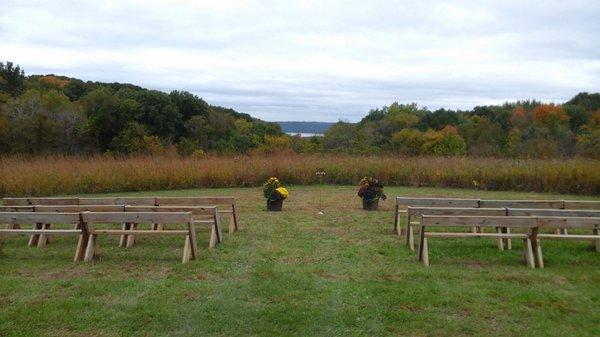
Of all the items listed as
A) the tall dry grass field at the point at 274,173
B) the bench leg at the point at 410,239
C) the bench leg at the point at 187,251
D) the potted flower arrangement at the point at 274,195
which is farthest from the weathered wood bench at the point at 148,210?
the tall dry grass field at the point at 274,173

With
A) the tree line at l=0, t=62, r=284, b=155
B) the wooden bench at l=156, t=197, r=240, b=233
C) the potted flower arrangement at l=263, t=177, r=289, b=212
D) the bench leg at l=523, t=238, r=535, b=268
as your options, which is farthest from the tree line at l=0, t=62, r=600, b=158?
the bench leg at l=523, t=238, r=535, b=268

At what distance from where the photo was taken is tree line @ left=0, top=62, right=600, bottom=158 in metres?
28.9

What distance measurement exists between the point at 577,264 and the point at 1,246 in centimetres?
765

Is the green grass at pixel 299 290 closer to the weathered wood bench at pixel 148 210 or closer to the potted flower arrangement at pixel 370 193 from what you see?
the weathered wood bench at pixel 148 210

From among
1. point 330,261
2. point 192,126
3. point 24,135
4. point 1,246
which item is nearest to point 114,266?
point 1,246

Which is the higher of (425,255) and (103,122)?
(103,122)

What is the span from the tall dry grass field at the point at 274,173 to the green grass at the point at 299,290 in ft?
25.3

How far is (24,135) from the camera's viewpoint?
3438 cm

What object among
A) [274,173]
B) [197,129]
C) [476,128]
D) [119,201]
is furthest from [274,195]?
[476,128]

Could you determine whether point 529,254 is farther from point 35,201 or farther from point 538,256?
point 35,201

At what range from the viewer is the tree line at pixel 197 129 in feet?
94.7

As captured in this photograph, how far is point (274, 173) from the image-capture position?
1745cm

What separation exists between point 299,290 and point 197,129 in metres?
43.4

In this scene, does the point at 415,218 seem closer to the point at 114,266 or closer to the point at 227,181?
the point at 114,266
